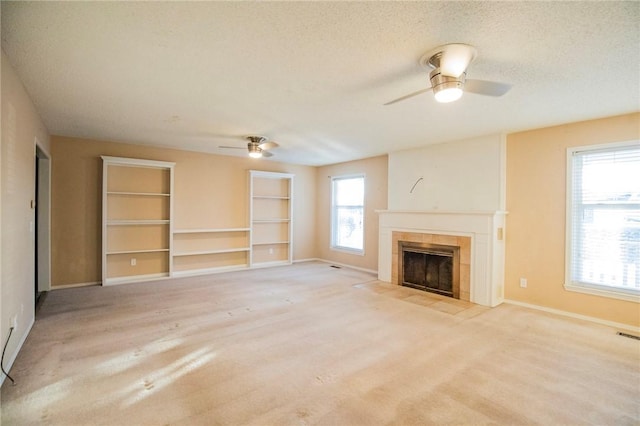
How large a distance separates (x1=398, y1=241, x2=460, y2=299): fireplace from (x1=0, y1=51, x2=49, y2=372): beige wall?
16.3 feet

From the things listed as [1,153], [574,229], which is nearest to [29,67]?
[1,153]

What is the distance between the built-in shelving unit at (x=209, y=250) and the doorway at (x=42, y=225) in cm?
183

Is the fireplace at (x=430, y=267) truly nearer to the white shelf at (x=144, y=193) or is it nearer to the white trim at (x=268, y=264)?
the white trim at (x=268, y=264)

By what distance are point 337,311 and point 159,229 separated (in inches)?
154

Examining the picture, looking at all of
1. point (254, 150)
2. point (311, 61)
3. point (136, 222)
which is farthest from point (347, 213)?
point (311, 61)

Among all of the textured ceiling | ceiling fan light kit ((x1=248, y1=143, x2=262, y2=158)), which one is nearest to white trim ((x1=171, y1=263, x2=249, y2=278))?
ceiling fan light kit ((x1=248, y1=143, x2=262, y2=158))

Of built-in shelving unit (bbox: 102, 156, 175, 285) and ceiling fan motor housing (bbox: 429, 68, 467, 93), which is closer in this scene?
ceiling fan motor housing (bbox: 429, 68, 467, 93)

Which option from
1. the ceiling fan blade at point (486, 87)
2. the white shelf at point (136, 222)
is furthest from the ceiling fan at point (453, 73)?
the white shelf at point (136, 222)

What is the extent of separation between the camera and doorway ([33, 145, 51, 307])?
15.3 ft

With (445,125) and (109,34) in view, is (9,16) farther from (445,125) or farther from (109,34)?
(445,125)

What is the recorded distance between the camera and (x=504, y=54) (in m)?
2.21

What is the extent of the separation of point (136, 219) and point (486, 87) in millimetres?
5768

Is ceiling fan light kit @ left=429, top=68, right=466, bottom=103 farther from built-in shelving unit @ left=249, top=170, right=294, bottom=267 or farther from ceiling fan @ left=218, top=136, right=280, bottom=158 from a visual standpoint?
built-in shelving unit @ left=249, top=170, right=294, bottom=267

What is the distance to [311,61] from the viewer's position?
2.36 m
